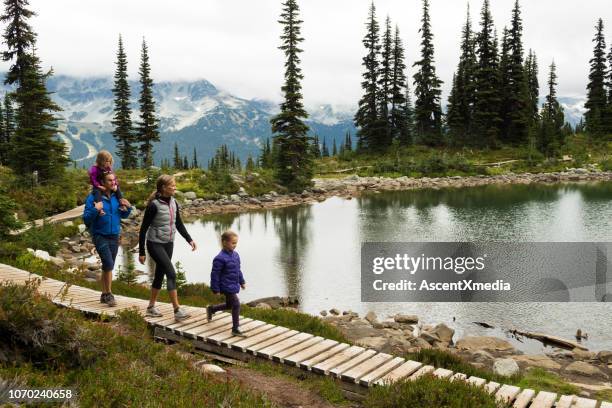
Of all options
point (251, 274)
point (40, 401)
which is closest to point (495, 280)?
point (251, 274)

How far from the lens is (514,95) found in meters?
67.7

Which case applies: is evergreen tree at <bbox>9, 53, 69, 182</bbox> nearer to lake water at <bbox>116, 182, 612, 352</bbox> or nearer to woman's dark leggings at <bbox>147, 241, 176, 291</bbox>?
lake water at <bbox>116, 182, 612, 352</bbox>

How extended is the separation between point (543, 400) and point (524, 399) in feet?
0.89

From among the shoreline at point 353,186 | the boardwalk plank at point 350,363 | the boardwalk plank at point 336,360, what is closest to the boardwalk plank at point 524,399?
the boardwalk plank at point 350,363

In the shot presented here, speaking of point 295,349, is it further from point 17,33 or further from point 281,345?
point 17,33

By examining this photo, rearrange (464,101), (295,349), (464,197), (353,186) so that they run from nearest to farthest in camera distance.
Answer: (295,349)
(464,197)
(353,186)
(464,101)

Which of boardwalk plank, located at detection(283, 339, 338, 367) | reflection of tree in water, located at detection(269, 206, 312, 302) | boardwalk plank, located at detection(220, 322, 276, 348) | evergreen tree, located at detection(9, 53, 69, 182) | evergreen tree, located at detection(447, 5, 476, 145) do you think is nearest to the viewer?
boardwalk plank, located at detection(283, 339, 338, 367)

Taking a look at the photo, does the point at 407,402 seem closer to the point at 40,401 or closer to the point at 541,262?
the point at 40,401

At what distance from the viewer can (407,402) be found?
586cm

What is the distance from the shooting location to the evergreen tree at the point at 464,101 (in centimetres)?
6844

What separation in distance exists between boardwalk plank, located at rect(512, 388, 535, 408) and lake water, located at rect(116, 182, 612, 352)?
602cm

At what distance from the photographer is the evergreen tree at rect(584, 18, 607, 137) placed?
Result: 71.3 meters

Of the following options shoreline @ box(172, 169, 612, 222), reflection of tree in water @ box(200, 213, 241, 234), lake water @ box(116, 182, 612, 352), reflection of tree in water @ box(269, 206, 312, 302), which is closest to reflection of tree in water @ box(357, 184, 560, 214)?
lake water @ box(116, 182, 612, 352)

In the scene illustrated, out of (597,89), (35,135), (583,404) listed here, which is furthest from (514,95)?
(583,404)
